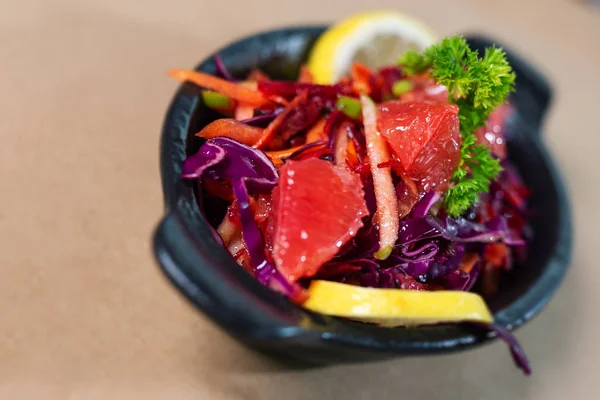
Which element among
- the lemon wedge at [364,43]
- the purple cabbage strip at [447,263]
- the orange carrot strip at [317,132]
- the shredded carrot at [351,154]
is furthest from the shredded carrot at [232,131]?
the purple cabbage strip at [447,263]

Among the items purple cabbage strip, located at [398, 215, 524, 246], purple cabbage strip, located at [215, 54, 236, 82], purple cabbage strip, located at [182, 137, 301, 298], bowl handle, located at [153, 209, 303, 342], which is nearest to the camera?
bowl handle, located at [153, 209, 303, 342]

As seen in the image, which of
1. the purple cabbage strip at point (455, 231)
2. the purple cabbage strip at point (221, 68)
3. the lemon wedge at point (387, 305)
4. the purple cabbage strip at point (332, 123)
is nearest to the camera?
the lemon wedge at point (387, 305)

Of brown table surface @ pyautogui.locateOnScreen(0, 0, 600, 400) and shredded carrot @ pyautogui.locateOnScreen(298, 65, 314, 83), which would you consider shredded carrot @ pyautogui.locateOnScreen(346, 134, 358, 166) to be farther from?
brown table surface @ pyautogui.locateOnScreen(0, 0, 600, 400)

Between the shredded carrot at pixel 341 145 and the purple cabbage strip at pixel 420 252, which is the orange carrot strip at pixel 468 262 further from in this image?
the shredded carrot at pixel 341 145

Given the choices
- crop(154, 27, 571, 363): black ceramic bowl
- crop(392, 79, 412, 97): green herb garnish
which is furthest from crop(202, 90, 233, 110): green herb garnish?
crop(392, 79, 412, 97): green herb garnish

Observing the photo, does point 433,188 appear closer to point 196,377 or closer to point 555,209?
point 555,209
